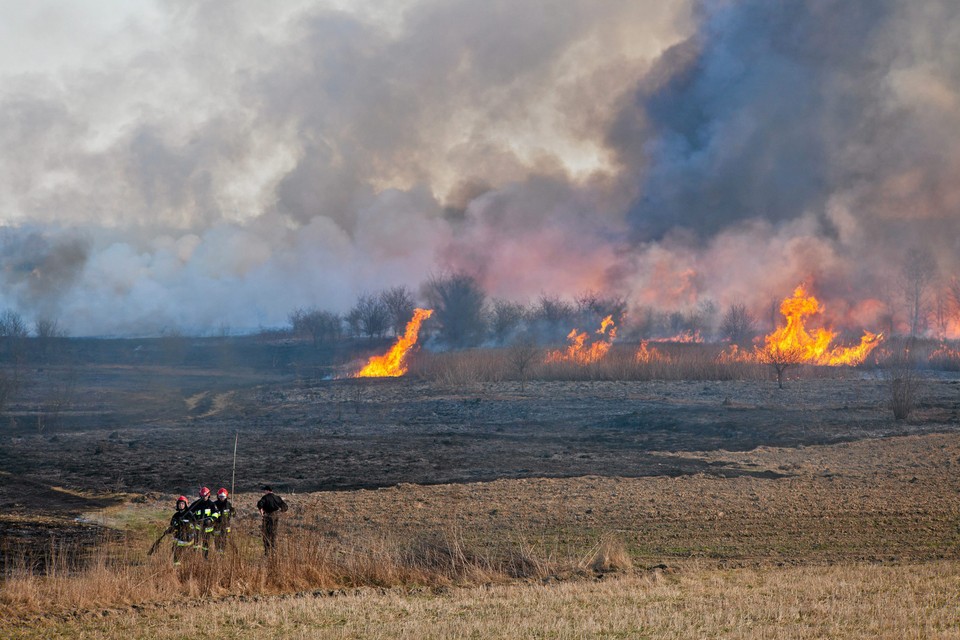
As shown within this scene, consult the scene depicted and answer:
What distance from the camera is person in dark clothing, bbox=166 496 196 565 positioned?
666 inches

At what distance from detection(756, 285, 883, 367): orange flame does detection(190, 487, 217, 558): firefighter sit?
60.4m

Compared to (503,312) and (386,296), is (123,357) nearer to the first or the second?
(386,296)

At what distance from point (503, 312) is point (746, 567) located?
78317mm

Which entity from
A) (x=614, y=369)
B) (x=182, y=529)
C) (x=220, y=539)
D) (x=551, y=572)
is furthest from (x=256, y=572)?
(x=614, y=369)

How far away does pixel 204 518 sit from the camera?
17.6 m

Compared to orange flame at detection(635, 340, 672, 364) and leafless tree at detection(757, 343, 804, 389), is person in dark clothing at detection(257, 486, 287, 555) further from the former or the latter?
orange flame at detection(635, 340, 672, 364)

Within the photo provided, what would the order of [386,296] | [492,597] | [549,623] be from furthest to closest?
[386,296]
[492,597]
[549,623]

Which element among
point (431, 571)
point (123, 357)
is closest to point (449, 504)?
point (431, 571)

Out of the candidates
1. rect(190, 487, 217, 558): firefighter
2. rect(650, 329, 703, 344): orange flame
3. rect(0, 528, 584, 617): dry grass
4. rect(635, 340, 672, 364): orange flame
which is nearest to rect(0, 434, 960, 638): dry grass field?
rect(0, 528, 584, 617): dry grass

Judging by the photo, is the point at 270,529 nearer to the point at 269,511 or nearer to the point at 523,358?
the point at 269,511

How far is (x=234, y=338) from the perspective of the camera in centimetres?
10875

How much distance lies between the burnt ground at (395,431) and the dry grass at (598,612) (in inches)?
344

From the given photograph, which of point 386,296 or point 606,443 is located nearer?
point 606,443

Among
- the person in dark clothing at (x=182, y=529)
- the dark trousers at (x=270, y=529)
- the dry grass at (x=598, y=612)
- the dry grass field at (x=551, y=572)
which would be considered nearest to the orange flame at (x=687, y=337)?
the dry grass field at (x=551, y=572)
